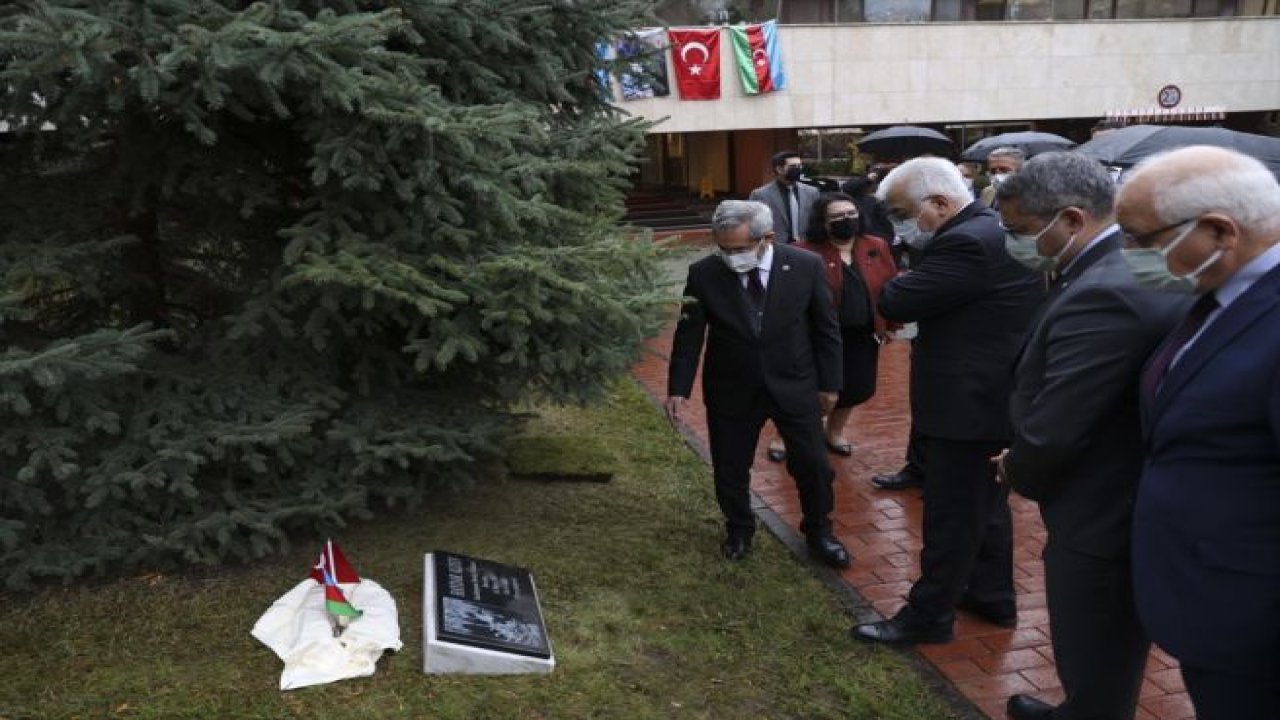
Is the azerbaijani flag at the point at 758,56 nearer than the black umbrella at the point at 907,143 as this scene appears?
No

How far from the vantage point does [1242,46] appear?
899 inches

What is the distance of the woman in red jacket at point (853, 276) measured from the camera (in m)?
5.61

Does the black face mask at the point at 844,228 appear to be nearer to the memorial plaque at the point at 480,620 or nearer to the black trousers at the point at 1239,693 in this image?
the memorial plaque at the point at 480,620

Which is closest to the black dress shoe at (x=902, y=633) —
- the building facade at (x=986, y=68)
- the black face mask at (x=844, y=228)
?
the black face mask at (x=844, y=228)

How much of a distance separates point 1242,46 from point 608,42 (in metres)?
23.9

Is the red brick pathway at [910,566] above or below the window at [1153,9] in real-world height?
below

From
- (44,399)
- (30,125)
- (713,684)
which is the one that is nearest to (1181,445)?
(713,684)

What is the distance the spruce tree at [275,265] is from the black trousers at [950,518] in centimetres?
139

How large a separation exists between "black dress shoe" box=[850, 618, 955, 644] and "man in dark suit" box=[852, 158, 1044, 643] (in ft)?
0.30

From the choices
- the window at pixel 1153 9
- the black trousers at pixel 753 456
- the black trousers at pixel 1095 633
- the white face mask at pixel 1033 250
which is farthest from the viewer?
the window at pixel 1153 9

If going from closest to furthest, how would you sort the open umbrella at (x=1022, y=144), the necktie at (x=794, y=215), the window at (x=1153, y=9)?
the necktie at (x=794, y=215) → the open umbrella at (x=1022, y=144) → the window at (x=1153, y=9)

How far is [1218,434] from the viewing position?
206cm

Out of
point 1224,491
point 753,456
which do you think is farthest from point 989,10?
point 1224,491

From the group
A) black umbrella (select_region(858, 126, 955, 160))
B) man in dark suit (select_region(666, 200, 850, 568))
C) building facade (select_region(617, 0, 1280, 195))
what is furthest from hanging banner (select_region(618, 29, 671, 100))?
building facade (select_region(617, 0, 1280, 195))
